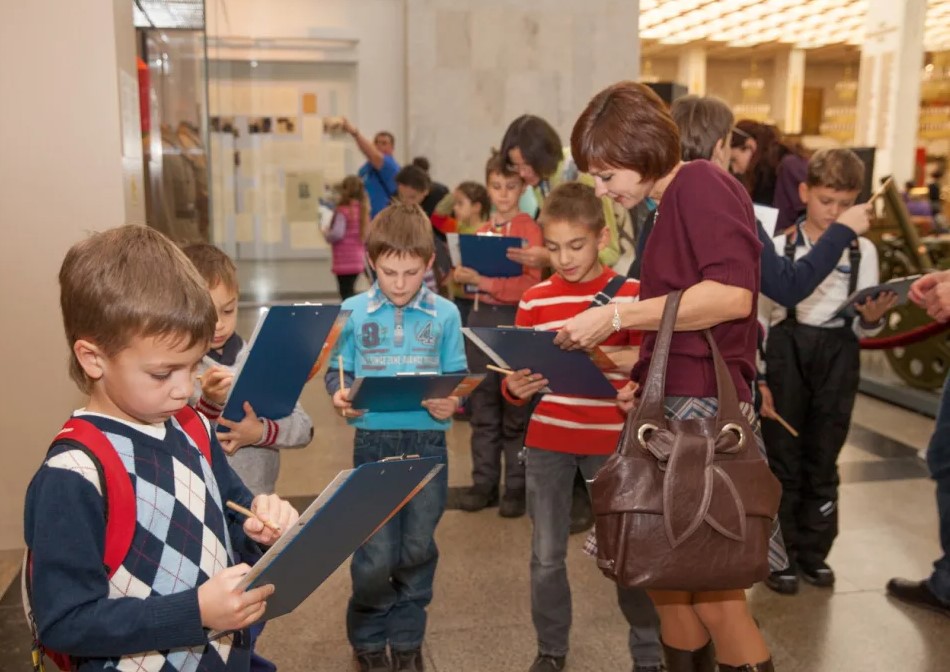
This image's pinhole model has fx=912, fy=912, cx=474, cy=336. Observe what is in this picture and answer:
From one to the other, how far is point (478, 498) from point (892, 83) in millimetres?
8661

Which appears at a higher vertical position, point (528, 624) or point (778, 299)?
point (778, 299)

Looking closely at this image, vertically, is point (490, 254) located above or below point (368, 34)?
below

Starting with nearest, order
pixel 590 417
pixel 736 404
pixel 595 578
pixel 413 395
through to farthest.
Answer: pixel 736 404 < pixel 413 395 < pixel 590 417 < pixel 595 578

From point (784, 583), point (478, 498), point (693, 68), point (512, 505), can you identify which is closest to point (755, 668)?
point (784, 583)

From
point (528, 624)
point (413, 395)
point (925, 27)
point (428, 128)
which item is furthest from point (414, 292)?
point (925, 27)

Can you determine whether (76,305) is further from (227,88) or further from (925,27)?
(925,27)

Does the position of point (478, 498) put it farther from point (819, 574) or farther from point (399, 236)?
point (399, 236)

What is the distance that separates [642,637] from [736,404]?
1.12 m


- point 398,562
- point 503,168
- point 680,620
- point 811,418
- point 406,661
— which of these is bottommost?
point 406,661

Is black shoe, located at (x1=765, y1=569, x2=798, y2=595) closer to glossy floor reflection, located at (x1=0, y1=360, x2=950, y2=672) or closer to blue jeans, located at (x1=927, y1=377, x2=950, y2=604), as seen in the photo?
glossy floor reflection, located at (x1=0, y1=360, x2=950, y2=672)

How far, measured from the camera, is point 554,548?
9.26 feet

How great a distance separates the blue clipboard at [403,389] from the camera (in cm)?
246

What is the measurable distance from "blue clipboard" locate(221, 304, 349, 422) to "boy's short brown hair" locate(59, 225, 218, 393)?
0.60m

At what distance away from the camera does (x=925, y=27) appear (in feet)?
34.3
